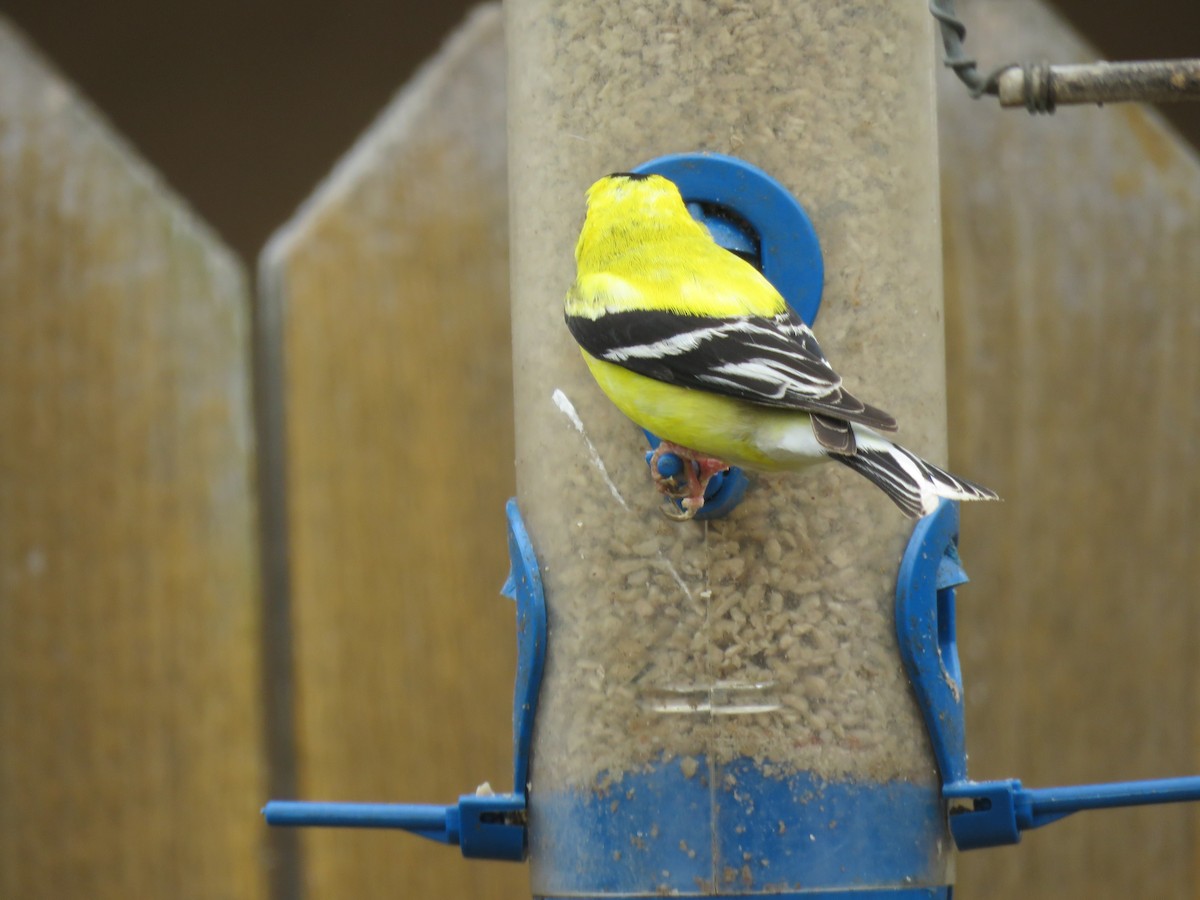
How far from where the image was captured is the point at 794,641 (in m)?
2.62

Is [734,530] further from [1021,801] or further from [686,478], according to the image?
[1021,801]

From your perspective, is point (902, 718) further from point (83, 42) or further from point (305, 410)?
point (83, 42)

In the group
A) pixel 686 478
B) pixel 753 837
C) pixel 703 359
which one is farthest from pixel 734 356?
pixel 753 837

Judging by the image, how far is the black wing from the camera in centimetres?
235

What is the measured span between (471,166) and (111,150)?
2.00ft

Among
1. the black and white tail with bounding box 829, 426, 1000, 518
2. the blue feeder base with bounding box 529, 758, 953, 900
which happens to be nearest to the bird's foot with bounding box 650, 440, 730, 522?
the black and white tail with bounding box 829, 426, 1000, 518

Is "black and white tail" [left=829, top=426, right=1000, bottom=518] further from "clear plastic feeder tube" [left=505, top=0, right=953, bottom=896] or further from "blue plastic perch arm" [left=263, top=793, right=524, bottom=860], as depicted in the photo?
"blue plastic perch arm" [left=263, top=793, right=524, bottom=860]

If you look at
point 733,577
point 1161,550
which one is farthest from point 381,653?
point 1161,550

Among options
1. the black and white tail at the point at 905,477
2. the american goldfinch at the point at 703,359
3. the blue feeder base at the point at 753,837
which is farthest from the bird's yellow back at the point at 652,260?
the blue feeder base at the point at 753,837

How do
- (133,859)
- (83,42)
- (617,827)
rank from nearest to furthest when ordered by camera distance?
(617,827) < (133,859) < (83,42)

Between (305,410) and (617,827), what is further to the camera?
(305,410)

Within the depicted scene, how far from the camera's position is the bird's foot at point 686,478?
2.55m

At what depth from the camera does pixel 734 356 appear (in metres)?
2.42

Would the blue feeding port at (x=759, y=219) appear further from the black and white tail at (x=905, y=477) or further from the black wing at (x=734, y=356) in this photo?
the black and white tail at (x=905, y=477)
